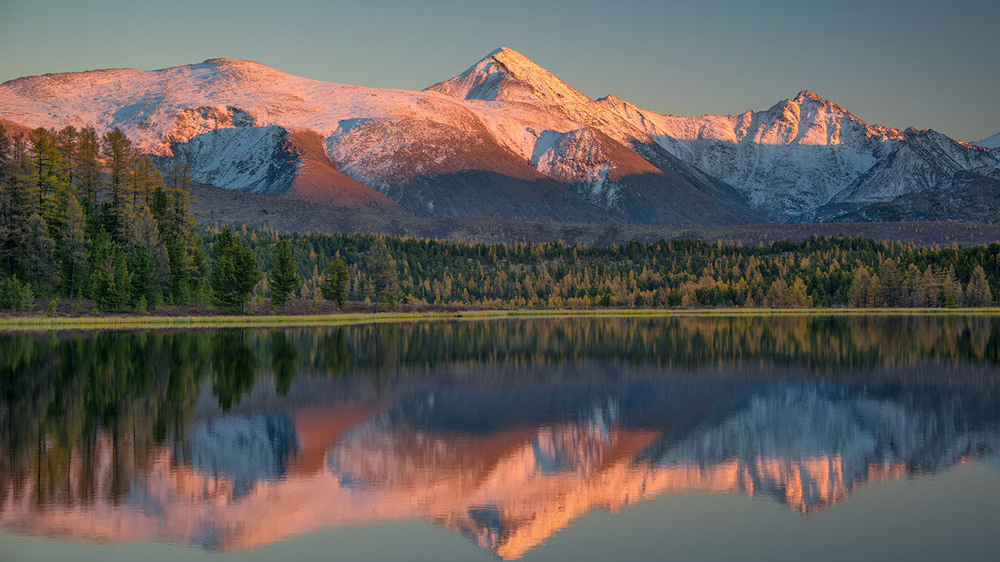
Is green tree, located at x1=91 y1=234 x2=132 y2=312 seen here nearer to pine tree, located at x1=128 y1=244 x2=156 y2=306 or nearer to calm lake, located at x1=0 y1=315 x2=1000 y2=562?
pine tree, located at x1=128 y1=244 x2=156 y2=306

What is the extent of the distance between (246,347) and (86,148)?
7364 centimetres

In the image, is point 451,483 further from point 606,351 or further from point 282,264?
point 282,264

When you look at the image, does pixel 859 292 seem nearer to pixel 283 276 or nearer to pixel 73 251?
pixel 283 276

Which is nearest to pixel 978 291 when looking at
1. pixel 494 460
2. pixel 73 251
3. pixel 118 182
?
pixel 118 182

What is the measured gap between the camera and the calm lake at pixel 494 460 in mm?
24812

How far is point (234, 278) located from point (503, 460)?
330ft

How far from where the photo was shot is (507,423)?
42094 mm

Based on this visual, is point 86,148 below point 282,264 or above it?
above

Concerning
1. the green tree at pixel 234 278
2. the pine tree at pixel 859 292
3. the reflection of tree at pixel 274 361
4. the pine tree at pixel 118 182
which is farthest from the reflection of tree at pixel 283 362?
the pine tree at pixel 859 292

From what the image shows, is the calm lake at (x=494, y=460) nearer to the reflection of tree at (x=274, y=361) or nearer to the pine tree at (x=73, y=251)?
the reflection of tree at (x=274, y=361)

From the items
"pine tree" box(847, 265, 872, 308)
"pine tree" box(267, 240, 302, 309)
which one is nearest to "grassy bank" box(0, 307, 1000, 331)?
"pine tree" box(267, 240, 302, 309)

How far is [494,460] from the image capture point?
3391cm

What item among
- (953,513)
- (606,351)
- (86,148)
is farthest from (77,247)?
(953,513)

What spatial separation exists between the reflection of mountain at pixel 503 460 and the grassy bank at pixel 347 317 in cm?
7230
